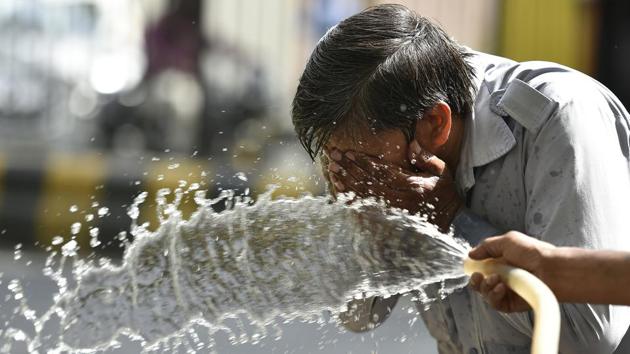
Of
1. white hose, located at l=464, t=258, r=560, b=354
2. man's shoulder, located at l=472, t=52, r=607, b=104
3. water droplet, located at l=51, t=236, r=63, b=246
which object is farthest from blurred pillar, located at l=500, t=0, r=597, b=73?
white hose, located at l=464, t=258, r=560, b=354

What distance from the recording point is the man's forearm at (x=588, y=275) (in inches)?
73.5

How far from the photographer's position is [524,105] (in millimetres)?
2375

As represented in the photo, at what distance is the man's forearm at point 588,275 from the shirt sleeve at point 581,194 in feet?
0.75

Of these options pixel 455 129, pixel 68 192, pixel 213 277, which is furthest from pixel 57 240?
pixel 455 129

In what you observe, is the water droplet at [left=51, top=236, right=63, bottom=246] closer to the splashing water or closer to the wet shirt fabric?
the splashing water

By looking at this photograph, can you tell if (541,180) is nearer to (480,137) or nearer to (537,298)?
(480,137)

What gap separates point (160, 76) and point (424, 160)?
8065 millimetres

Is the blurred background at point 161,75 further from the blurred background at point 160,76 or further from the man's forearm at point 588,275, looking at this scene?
the man's forearm at point 588,275

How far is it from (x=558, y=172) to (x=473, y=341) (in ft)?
1.45

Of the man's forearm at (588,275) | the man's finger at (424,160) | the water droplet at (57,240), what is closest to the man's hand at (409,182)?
the man's finger at (424,160)

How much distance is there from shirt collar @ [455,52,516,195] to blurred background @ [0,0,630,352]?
22.9 feet

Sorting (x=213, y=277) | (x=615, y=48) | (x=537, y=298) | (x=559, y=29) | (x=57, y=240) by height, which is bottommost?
(x=57, y=240)

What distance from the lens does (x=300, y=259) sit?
2674mm

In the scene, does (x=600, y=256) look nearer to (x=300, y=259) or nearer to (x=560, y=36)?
(x=300, y=259)
